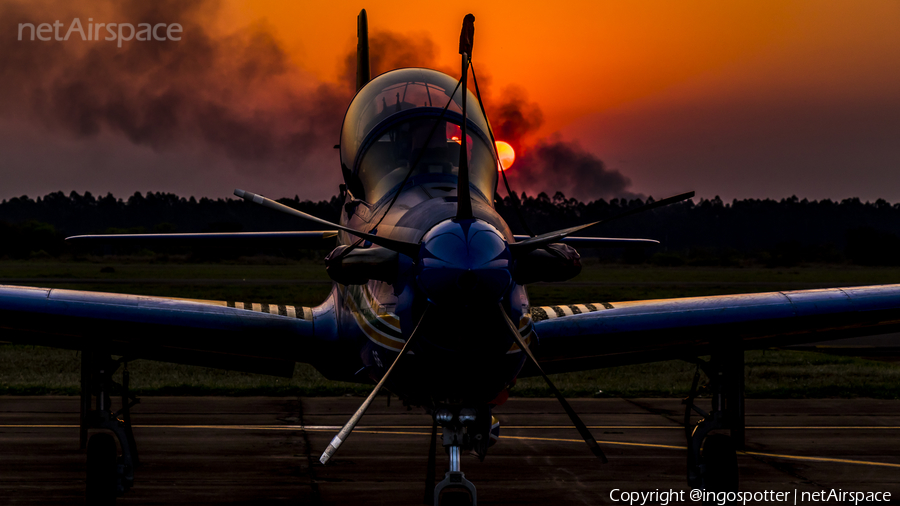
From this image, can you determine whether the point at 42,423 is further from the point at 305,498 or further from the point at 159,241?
the point at 305,498

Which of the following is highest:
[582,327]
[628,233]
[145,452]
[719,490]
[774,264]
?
[628,233]

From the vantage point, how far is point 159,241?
10234mm

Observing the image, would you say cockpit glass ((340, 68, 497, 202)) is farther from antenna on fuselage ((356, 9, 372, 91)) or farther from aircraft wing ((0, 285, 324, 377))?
antenna on fuselage ((356, 9, 372, 91))

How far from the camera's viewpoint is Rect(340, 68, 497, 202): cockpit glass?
722cm

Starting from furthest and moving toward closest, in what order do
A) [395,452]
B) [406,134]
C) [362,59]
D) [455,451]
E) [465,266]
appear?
[362,59] < [395,452] < [406,134] < [455,451] < [465,266]

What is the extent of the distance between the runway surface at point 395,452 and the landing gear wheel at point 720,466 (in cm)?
60

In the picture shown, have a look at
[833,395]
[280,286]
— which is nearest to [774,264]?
[280,286]

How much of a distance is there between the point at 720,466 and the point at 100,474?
19.8ft

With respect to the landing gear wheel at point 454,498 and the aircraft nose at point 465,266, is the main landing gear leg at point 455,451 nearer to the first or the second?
the landing gear wheel at point 454,498

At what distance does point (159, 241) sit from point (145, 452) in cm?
263

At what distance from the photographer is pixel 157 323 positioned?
7.52 m

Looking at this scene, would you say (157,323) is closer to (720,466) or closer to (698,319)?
(698,319)

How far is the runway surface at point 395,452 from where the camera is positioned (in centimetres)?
841

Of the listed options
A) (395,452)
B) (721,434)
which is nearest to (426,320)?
(721,434)
